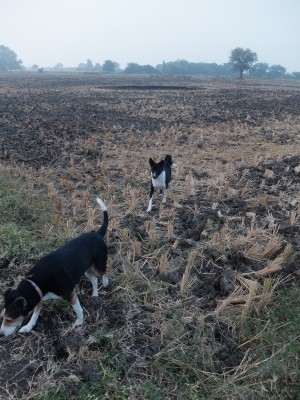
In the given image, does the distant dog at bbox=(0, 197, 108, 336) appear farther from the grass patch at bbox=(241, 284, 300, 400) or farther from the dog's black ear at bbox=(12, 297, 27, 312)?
the grass patch at bbox=(241, 284, 300, 400)

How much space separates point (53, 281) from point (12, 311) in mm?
436

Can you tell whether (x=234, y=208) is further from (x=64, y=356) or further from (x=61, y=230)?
(x=64, y=356)

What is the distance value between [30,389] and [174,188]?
5.52 m

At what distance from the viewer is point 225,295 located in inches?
173

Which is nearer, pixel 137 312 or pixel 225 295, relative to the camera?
pixel 137 312

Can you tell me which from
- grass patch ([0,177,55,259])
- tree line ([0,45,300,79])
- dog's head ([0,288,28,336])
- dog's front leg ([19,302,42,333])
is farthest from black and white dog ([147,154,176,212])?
tree line ([0,45,300,79])

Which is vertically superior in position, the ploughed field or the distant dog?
the distant dog

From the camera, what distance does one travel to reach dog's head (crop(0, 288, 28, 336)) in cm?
320

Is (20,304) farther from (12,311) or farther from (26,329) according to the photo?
(26,329)

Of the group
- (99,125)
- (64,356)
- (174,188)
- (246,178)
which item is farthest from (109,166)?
(64,356)

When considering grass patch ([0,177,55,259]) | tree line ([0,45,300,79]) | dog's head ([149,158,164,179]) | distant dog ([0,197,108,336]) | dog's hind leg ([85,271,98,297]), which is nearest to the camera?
distant dog ([0,197,108,336])

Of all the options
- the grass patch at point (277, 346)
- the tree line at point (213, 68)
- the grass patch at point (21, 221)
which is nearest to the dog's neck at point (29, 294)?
the grass patch at point (21, 221)

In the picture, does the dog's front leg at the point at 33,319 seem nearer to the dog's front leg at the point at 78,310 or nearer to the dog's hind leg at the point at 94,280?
the dog's front leg at the point at 78,310

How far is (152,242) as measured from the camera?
5.46 metres
